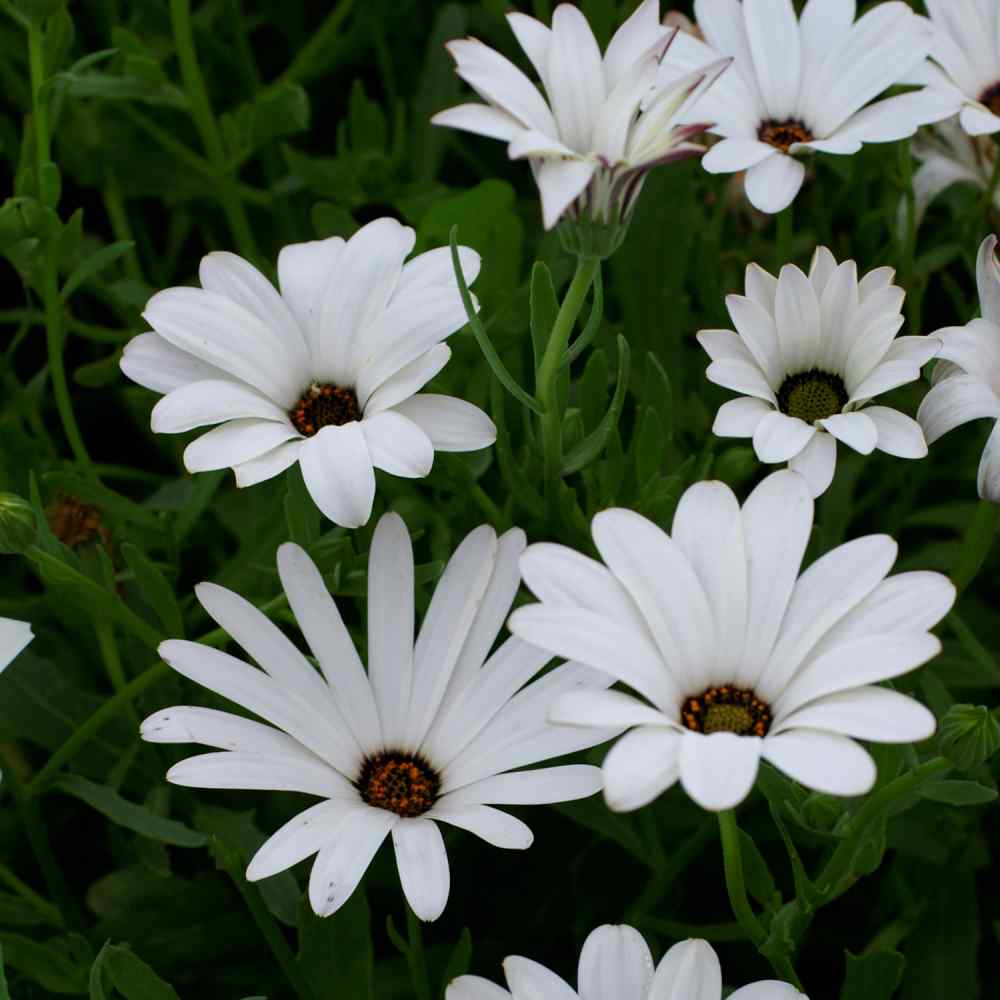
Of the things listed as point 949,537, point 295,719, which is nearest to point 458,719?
point 295,719

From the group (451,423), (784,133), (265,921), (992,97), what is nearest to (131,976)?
(265,921)

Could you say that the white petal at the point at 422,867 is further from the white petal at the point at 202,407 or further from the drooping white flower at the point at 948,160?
the drooping white flower at the point at 948,160

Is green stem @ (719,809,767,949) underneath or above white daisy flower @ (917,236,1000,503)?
underneath

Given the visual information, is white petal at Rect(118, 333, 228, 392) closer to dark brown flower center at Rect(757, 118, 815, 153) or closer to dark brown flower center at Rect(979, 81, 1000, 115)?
dark brown flower center at Rect(757, 118, 815, 153)

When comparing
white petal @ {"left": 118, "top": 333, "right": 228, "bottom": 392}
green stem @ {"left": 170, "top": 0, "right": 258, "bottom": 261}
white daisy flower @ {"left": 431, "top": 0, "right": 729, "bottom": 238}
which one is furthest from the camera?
green stem @ {"left": 170, "top": 0, "right": 258, "bottom": 261}

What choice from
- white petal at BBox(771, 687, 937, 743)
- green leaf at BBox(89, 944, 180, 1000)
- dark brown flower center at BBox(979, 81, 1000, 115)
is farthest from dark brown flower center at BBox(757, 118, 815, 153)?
green leaf at BBox(89, 944, 180, 1000)

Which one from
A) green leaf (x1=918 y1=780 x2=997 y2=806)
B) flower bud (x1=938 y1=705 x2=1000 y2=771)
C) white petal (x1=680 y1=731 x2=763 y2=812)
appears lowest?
white petal (x1=680 y1=731 x2=763 y2=812)
